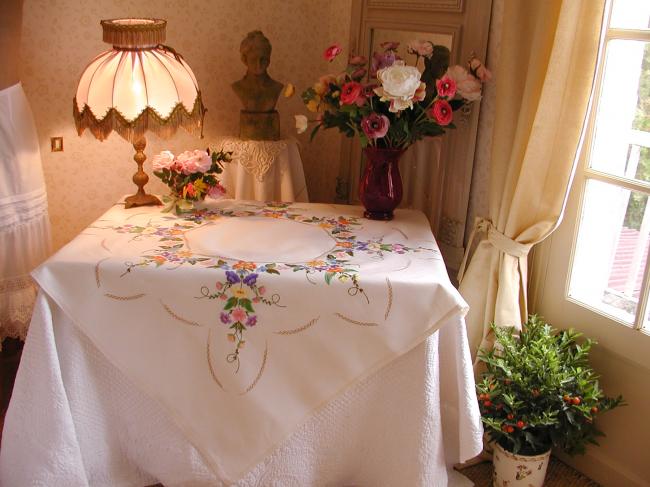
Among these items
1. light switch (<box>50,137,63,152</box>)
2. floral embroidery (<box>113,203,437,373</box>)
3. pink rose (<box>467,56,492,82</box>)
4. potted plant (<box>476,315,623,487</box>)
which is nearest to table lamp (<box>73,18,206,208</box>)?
floral embroidery (<box>113,203,437,373</box>)

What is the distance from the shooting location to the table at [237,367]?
5.91ft

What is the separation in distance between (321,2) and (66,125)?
1.13 meters

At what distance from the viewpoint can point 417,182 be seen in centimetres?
256

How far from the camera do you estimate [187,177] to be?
2229 mm

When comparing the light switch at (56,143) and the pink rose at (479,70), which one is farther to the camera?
the light switch at (56,143)

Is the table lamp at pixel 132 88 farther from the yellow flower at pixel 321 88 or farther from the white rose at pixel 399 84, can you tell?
the white rose at pixel 399 84

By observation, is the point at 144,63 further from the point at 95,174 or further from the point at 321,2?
the point at 321,2

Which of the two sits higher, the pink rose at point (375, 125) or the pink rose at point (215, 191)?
the pink rose at point (375, 125)

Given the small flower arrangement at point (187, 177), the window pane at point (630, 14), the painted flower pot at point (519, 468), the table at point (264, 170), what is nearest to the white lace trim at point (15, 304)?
the small flower arrangement at point (187, 177)

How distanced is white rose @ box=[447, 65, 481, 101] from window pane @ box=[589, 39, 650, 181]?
0.35 m

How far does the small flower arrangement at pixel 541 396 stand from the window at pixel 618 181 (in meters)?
0.19

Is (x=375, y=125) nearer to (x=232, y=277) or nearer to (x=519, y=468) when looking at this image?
(x=232, y=277)

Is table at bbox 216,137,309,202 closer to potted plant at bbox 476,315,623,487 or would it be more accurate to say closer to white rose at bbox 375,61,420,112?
white rose at bbox 375,61,420,112

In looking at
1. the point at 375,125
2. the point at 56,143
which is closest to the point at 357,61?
the point at 375,125
